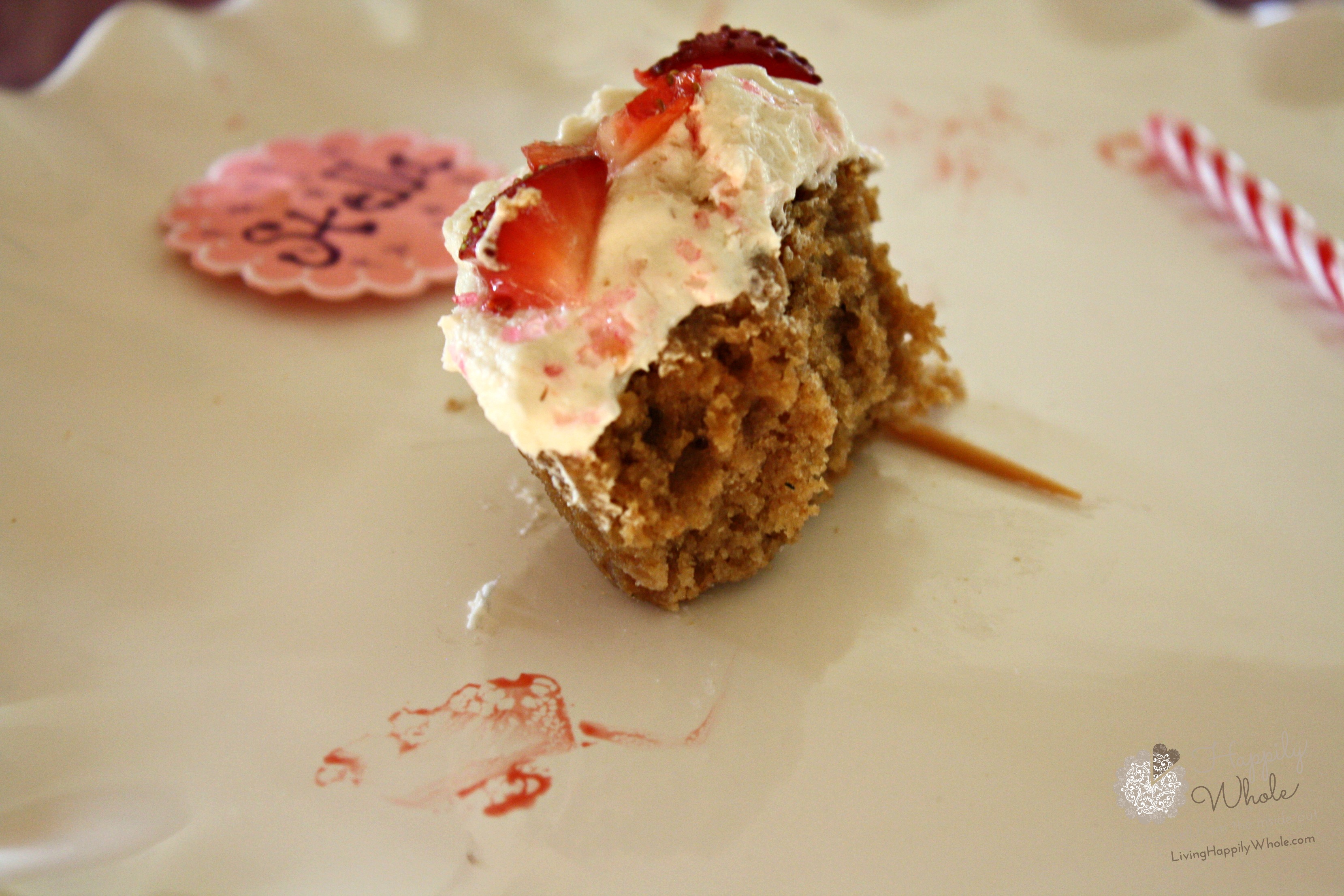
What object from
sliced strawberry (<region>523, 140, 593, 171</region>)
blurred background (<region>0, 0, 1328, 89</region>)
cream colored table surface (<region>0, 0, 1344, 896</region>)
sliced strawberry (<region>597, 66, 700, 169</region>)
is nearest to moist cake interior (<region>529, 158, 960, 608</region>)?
cream colored table surface (<region>0, 0, 1344, 896</region>)

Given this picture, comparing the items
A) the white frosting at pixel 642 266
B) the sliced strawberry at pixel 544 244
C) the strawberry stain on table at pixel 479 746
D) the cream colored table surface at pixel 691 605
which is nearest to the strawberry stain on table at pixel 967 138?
the cream colored table surface at pixel 691 605

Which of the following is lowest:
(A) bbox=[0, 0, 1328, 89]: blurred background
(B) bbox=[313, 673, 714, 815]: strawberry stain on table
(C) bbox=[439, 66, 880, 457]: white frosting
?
(B) bbox=[313, 673, 714, 815]: strawberry stain on table

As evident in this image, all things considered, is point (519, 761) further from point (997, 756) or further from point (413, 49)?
point (413, 49)

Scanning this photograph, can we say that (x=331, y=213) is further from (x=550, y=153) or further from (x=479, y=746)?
A: (x=479, y=746)

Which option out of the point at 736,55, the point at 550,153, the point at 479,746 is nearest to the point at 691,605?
the point at 479,746

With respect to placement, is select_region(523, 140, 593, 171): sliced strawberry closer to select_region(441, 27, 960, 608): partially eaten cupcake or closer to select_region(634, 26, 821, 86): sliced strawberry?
select_region(441, 27, 960, 608): partially eaten cupcake

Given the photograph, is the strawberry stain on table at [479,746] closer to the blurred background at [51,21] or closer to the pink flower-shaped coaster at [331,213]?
the pink flower-shaped coaster at [331,213]
